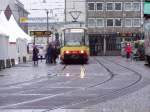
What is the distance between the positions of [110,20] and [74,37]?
71.2 m

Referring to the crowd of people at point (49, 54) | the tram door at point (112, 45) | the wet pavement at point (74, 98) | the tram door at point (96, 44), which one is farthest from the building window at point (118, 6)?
the wet pavement at point (74, 98)

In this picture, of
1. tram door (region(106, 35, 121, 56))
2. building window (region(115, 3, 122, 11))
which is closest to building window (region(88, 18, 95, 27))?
tram door (region(106, 35, 121, 56))

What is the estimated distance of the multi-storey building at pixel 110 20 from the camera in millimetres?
122750

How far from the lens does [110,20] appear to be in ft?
411

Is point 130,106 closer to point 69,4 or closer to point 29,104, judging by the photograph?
point 29,104

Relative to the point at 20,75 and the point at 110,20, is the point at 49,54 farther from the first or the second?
the point at 110,20

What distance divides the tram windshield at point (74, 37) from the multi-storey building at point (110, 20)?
67183mm

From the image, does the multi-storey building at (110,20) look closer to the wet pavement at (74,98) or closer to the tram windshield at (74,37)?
the tram windshield at (74,37)

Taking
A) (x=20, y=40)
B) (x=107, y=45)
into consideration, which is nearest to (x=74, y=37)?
(x=20, y=40)

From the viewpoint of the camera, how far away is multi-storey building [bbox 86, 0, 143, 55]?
122750 mm

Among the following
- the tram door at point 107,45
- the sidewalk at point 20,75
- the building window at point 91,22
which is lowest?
the tram door at point 107,45

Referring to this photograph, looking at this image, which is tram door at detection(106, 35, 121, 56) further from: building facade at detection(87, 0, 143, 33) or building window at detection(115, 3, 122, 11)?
building window at detection(115, 3, 122, 11)

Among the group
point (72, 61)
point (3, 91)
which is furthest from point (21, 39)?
point (3, 91)

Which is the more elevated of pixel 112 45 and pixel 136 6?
pixel 136 6
